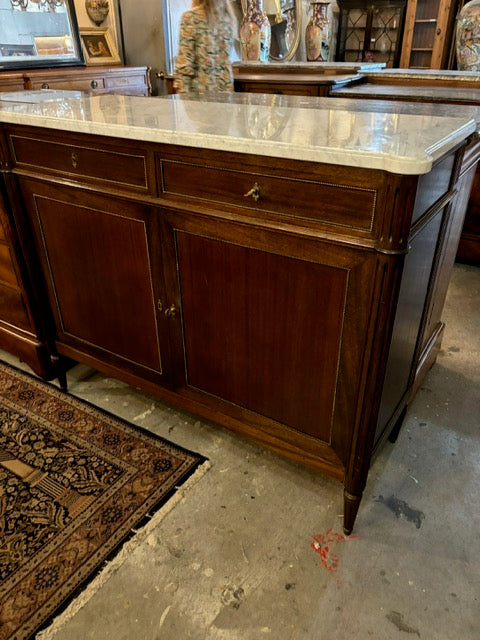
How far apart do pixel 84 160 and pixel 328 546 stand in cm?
121

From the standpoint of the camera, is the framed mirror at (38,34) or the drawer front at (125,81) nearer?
the framed mirror at (38,34)

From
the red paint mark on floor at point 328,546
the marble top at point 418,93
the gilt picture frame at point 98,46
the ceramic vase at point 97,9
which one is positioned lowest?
the red paint mark on floor at point 328,546

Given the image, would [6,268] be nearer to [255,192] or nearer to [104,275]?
[104,275]

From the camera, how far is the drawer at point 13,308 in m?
1.79

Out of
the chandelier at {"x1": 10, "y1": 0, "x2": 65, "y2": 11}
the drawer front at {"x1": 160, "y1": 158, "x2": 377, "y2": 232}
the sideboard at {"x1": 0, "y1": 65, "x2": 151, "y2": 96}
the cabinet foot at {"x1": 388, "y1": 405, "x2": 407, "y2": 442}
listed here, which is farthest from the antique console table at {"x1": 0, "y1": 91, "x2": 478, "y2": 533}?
the chandelier at {"x1": 10, "y1": 0, "x2": 65, "y2": 11}

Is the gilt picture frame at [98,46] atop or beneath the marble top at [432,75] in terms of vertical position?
atop

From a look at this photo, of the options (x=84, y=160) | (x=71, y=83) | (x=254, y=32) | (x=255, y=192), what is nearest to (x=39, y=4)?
(x=71, y=83)

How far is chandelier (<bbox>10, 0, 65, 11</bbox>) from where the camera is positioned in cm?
316

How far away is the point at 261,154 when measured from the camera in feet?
3.27

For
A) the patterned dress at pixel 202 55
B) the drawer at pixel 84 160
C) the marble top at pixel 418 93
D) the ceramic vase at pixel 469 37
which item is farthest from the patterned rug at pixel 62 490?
the ceramic vase at pixel 469 37

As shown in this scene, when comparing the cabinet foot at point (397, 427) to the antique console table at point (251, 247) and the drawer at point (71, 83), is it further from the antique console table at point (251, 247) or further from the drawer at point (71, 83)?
the drawer at point (71, 83)

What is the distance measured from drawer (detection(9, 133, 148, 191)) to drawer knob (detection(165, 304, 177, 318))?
1.06ft

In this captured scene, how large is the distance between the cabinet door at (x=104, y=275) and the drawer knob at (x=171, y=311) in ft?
0.05

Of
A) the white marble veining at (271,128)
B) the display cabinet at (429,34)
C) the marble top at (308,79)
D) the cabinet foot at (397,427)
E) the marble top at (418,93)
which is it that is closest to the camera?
the white marble veining at (271,128)
